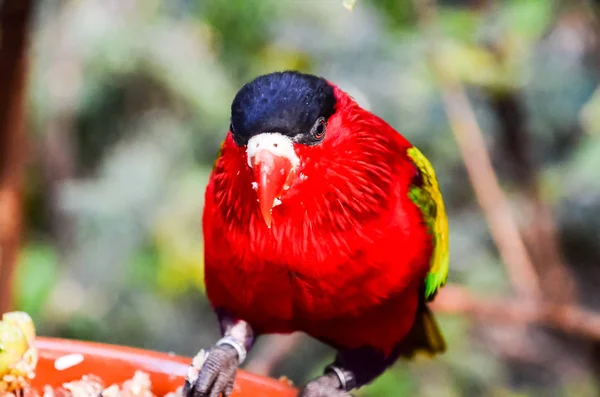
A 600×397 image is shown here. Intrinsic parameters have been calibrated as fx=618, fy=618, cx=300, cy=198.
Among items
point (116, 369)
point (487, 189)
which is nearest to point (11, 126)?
point (116, 369)

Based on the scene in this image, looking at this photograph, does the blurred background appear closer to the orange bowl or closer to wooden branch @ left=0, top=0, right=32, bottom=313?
wooden branch @ left=0, top=0, right=32, bottom=313

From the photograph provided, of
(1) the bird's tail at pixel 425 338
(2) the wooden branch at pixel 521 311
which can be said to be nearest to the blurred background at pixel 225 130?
(2) the wooden branch at pixel 521 311

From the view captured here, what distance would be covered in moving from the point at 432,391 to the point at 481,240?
505 mm

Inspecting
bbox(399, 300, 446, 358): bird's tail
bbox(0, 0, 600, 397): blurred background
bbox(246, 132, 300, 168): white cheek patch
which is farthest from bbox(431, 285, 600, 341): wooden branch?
bbox(246, 132, 300, 168): white cheek patch

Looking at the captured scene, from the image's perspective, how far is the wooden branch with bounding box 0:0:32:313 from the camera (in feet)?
3.00

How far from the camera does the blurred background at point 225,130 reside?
4.69ft

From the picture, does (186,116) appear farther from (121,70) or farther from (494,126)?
(494,126)

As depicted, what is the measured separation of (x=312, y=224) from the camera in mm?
726

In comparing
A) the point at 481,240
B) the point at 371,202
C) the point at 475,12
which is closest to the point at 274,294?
the point at 371,202

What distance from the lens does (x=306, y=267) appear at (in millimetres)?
729

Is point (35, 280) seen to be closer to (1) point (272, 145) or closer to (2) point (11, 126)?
(2) point (11, 126)

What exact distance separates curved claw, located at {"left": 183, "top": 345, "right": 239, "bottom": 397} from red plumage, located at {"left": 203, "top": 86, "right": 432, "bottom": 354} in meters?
0.07

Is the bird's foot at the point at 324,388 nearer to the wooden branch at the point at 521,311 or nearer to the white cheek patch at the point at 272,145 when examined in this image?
the white cheek patch at the point at 272,145

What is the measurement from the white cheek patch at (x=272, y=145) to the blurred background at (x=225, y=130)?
59cm
